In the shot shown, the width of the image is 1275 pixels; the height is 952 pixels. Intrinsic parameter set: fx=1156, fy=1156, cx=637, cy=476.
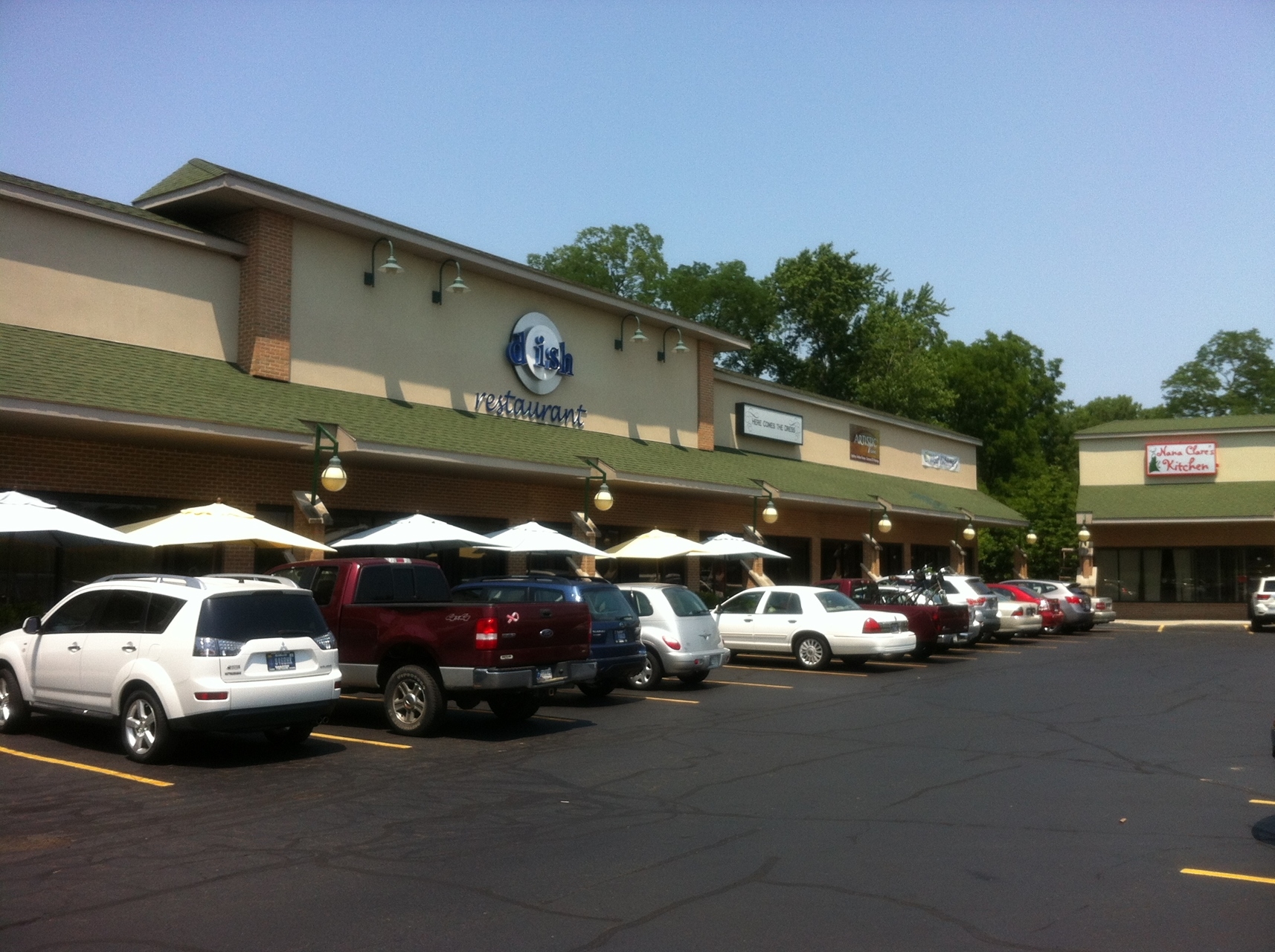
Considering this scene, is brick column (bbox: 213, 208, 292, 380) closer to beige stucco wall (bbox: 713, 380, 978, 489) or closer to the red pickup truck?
the red pickup truck

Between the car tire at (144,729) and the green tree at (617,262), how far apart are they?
59.1 metres

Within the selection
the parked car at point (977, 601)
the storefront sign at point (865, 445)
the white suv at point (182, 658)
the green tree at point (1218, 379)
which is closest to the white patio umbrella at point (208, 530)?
the white suv at point (182, 658)

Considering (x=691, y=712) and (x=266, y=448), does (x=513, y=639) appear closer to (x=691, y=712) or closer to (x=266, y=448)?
(x=691, y=712)

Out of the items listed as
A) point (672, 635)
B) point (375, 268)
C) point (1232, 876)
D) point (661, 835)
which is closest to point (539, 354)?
point (375, 268)

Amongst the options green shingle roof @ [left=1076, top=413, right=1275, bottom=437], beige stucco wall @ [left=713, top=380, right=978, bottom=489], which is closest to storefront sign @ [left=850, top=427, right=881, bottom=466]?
beige stucco wall @ [left=713, top=380, right=978, bottom=489]

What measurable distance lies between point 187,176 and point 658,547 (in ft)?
39.7

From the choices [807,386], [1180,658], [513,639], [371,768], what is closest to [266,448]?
[513,639]

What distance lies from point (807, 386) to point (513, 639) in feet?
187

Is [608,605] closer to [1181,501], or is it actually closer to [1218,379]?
[1181,501]

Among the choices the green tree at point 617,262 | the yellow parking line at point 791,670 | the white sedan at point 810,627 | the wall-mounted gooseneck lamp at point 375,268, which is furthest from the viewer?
the green tree at point 617,262

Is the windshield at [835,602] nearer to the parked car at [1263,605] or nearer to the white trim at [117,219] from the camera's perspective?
the white trim at [117,219]

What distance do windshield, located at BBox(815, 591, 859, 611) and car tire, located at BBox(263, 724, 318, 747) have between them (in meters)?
11.3

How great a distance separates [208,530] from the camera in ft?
53.2

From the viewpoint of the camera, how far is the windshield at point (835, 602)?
846 inches
